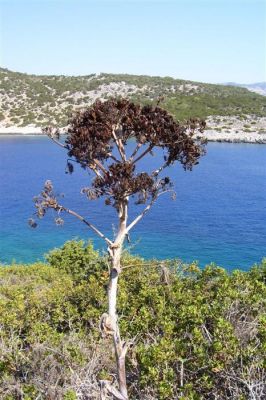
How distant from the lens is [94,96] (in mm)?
131250

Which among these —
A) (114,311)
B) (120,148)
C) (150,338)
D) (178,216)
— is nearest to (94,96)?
(178,216)

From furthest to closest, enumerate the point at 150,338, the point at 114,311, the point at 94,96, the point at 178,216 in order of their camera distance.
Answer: the point at 94,96 < the point at 178,216 < the point at 150,338 < the point at 114,311

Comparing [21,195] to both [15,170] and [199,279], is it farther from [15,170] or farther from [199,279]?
[199,279]

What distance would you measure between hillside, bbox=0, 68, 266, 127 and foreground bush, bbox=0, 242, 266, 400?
94016mm

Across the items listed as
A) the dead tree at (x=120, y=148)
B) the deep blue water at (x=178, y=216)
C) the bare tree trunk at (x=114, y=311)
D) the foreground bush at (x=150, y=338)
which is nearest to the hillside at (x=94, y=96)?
the deep blue water at (x=178, y=216)

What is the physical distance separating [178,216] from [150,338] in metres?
33.9

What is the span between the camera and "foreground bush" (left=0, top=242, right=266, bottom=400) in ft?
31.1

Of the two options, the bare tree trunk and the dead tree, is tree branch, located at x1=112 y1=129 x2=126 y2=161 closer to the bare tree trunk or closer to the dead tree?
the dead tree

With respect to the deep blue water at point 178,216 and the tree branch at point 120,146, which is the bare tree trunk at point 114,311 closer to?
the tree branch at point 120,146

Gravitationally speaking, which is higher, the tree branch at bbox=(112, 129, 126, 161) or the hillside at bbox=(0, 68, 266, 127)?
the hillside at bbox=(0, 68, 266, 127)

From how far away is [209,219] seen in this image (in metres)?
44.4

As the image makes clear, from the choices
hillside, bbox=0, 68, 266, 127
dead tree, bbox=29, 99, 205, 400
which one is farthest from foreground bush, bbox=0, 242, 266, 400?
hillside, bbox=0, 68, 266, 127

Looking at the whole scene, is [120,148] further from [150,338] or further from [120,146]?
[150,338]

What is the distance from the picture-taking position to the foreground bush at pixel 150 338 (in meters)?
9.49
